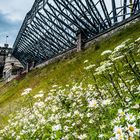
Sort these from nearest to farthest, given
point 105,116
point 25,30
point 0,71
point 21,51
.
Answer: point 105,116 → point 25,30 → point 21,51 → point 0,71

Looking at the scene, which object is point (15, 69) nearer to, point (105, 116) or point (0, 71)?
point (0, 71)

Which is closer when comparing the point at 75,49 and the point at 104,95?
the point at 104,95

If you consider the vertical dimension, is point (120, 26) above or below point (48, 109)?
above

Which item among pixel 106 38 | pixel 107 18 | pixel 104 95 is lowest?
pixel 104 95

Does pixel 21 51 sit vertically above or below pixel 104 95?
above

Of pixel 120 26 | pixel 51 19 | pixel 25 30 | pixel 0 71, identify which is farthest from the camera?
pixel 0 71

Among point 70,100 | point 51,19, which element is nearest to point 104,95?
point 70,100

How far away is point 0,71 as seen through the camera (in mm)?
102062

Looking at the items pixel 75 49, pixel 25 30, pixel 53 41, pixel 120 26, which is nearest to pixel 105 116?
pixel 120 26

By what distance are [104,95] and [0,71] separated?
317 ft

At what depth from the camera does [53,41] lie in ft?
156

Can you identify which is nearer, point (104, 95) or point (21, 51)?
point (104, 95)

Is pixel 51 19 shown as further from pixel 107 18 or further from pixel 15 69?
pixel 15 69

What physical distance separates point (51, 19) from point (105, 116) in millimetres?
34962
